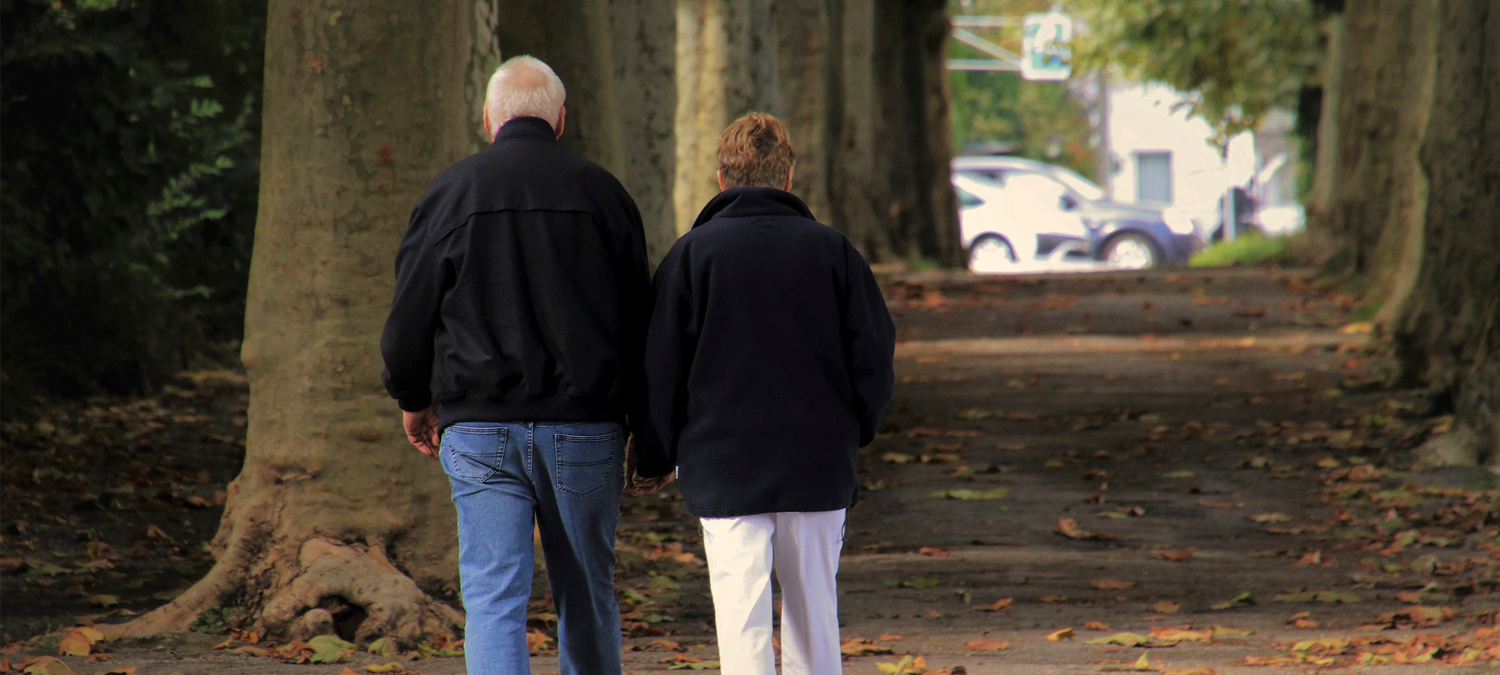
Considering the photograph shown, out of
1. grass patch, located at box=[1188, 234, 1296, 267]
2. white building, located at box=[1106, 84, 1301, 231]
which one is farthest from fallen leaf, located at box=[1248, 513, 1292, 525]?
white building, located at box=[1106, 84, 1301, 231]

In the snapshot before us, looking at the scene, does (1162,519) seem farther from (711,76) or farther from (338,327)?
(711,76)

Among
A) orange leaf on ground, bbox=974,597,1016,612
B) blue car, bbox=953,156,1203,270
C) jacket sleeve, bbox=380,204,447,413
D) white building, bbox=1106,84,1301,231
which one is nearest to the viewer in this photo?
jacket sleeve, bbox=380,204,447,413

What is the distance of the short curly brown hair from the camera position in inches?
177

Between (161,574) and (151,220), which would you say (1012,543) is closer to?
(161,574)

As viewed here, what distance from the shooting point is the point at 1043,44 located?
35062 mm

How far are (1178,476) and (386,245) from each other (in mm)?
5536

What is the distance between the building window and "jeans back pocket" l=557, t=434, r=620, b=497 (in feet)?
195

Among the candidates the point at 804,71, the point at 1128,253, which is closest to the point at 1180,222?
the point at 1128,253

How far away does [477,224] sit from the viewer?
443 centimetres

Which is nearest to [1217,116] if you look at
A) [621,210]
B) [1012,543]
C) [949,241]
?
[949,241]

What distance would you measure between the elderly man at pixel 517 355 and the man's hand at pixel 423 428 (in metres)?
0.10

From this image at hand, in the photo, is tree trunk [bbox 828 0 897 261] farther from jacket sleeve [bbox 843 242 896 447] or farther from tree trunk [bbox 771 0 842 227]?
jacket sleeve [bbox 843 242 896 447]

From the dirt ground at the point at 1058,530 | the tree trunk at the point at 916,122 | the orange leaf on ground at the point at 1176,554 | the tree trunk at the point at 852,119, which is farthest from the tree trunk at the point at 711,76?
the tree trunk at the point at 916,122

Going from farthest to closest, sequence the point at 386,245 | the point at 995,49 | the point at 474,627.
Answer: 1. the point at 995,49
2. the point at 386,245
3. the point at 474,627
